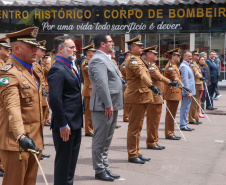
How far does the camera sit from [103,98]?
554 cm

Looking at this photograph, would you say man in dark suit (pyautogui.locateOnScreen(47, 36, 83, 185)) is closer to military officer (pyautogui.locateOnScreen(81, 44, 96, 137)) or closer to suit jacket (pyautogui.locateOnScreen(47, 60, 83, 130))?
suit jacket (pyautogui.locateOnScreen(47, 60, 83, 130))

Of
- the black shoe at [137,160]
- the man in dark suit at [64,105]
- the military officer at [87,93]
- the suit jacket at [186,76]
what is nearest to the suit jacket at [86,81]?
the military officer at [87,93]

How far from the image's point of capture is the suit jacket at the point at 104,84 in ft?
18.1

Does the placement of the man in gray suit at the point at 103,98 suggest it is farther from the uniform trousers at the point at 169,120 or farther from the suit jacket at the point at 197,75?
the suit jacket at the point at 197,75

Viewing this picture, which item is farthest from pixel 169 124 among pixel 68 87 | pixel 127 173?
pixel 68 87

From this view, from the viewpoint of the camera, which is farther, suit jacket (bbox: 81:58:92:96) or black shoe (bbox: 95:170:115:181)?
suit jacket (bbox: 81:58:92:96)

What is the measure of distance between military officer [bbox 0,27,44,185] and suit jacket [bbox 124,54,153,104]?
319 centimetres

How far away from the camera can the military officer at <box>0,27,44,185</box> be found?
3522 millimetres

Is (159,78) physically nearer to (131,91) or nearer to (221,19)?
(131,91)

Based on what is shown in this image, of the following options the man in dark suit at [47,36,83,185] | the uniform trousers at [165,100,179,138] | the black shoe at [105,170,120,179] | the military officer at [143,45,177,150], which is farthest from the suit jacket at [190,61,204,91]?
the man in dark suit at [47,36,83,185]

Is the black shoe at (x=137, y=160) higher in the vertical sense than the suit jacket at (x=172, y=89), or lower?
lower

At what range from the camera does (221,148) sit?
27.1 feet

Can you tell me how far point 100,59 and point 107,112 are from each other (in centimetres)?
73

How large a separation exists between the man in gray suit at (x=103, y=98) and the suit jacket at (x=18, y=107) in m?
1.78
